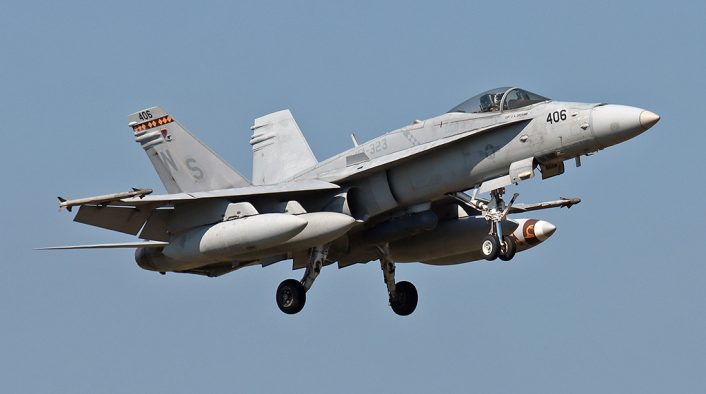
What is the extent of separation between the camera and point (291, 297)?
2519 cm

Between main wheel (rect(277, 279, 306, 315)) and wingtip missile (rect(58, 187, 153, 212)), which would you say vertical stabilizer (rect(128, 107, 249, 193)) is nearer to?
main wheel (rect(277, 279, 306, 315))

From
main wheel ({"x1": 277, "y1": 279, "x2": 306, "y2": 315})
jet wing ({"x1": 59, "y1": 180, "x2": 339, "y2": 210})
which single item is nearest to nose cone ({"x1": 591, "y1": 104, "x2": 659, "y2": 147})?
jet wing ({"x1": 59, "y1": 180, "x2": 339, "y2": 210})

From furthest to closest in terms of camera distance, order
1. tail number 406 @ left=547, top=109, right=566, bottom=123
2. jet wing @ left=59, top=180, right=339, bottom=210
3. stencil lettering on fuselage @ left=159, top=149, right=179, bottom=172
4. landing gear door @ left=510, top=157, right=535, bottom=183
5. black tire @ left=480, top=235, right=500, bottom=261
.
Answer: stencil lettering on fuselage @ left=159, top=149, right=179, bottom=172, jet wing @ left=59, top=180, right=339, bottom=210, black tire @ left=480, top=235, right=500, bottom=261, landing gear door @ left=510, top=157, right=535, bottom=183, tail number 406 @ left=547, top=109, right=566, bottom=123

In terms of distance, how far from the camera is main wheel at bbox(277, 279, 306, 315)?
82.6 ft

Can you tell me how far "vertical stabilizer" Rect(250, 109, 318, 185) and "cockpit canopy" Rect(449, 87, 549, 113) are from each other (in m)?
3.99

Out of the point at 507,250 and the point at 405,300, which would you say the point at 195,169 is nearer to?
the point at 405,300

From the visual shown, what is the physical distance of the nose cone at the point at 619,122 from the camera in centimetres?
2255

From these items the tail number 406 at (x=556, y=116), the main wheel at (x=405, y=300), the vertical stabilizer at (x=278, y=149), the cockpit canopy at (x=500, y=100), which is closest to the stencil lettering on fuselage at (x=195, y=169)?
the vertical stabilizer at (x=278, y=149)

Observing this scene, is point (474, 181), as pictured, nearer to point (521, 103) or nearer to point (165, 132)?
point (521, 103)

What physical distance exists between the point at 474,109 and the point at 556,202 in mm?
3363

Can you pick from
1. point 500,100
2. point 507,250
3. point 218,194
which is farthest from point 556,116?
point 218,194

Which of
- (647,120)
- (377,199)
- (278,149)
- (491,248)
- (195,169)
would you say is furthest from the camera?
(278,149)

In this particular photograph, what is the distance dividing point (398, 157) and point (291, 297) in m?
3.12

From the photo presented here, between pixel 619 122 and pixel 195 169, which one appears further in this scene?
pixel 195 169
